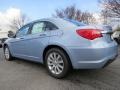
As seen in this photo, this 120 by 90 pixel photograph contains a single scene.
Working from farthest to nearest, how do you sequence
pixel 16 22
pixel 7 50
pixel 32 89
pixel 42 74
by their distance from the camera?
pixel 16 22, pixel 7 50, pixel 42 74, pixel 32 89

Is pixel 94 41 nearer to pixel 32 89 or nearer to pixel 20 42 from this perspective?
pixel 32 89

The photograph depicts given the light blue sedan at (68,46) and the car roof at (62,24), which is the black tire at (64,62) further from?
the car roof at (62,24)

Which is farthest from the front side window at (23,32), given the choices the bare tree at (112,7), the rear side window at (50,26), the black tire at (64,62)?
the bare tree at (112,7)

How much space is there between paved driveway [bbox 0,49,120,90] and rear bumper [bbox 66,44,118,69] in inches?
17.5

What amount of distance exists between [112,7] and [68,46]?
2452cm

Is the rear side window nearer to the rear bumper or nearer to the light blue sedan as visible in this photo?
the light blue sedan

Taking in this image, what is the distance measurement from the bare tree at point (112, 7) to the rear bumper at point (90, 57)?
2392 cm

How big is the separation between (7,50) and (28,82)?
3322 millimetres

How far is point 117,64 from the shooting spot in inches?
275

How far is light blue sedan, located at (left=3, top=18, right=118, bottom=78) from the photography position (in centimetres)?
484

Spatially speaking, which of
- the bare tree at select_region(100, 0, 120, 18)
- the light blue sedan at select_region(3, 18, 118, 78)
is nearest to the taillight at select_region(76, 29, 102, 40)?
the light blue sedan at select_region(3, 18, 118, 78)

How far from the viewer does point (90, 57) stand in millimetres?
4789

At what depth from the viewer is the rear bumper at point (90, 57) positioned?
4.77 m

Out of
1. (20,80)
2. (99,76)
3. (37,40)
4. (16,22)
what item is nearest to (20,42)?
(37,40)
